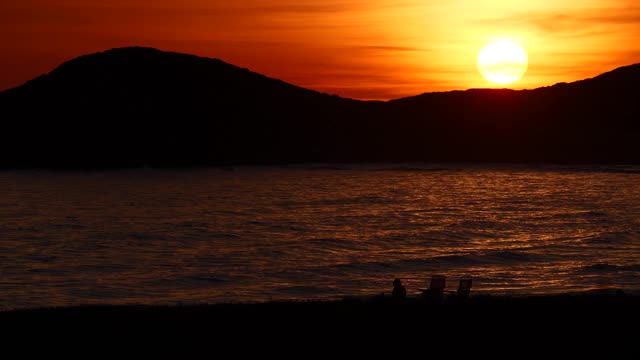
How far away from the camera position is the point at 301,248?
42.6 m

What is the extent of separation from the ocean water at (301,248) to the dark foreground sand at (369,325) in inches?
301

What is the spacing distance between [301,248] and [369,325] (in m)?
25.1

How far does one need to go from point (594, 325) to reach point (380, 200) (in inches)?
2744

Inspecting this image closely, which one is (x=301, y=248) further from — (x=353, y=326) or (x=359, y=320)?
(x=353, y=326)

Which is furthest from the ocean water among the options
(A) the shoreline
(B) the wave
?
(A) the shoreline

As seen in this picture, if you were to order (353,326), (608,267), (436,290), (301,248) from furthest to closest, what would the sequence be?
(301,248)
(608,267)
(436,290)
(353,326)

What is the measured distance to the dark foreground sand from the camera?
A: 15945mm

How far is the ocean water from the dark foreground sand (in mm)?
7647

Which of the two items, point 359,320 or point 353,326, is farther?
point 359,320

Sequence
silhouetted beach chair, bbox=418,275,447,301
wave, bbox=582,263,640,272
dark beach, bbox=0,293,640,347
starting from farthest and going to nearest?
wave, bbox=582,263,640,272
silhouetted beach chair, bbox=418,275,447,301
dark beach, bbox=0,293,640,347

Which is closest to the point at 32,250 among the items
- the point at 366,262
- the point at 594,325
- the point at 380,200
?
the point at 366,262

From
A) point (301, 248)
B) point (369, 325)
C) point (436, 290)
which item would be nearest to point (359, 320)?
point (369, 325)

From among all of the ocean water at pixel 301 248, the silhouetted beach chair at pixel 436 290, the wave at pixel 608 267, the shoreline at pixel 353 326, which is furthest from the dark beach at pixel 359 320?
the wave at pixel 608 267

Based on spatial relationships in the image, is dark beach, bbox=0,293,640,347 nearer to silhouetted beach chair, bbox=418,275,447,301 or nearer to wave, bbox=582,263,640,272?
silhouetted beach chair, bbox=418,275,447,301
